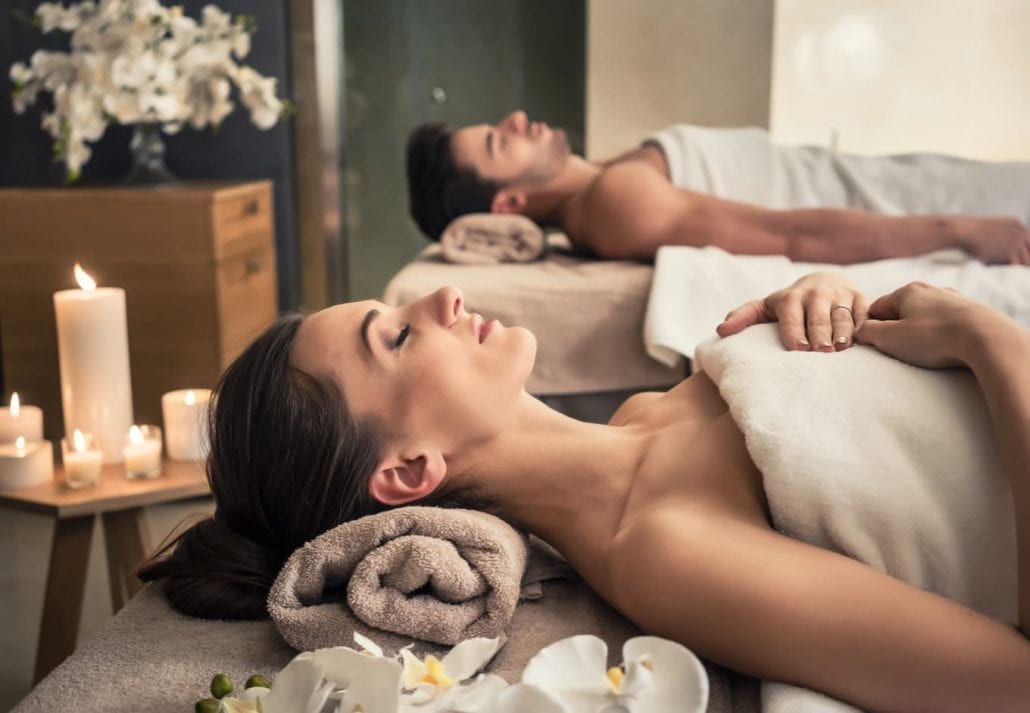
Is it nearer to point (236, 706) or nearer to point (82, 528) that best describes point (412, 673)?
point (236, 706)

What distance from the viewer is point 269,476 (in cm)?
103

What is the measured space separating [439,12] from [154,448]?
2.02 metres

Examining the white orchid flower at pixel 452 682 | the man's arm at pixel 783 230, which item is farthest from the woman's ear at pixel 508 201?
the white orchid flower at pixel 452 682

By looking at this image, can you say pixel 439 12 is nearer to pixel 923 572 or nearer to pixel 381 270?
pixel 381 270

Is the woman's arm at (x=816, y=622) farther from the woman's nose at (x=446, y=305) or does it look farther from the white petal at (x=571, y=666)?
the woman's nose at (x=446, y=305)

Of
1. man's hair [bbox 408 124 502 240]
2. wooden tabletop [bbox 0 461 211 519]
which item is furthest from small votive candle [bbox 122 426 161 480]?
man's hair [bbox 408 124 502 240]

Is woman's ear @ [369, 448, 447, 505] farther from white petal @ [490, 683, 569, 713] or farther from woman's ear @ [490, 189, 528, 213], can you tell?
woman's ear @ [490, 189, 528, 213]

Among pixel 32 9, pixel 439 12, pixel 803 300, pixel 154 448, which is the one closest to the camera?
pixel 803 300

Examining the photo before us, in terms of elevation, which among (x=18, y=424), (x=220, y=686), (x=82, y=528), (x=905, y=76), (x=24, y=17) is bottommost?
(x=82, y=528)

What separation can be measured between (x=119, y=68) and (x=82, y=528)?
1444 mm

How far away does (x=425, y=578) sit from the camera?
0.94 meters

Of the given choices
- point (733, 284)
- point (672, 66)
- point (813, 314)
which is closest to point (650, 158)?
point (672, 66)

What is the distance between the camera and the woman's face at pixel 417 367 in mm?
1062

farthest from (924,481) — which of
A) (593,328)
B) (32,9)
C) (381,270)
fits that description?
(32,9)
